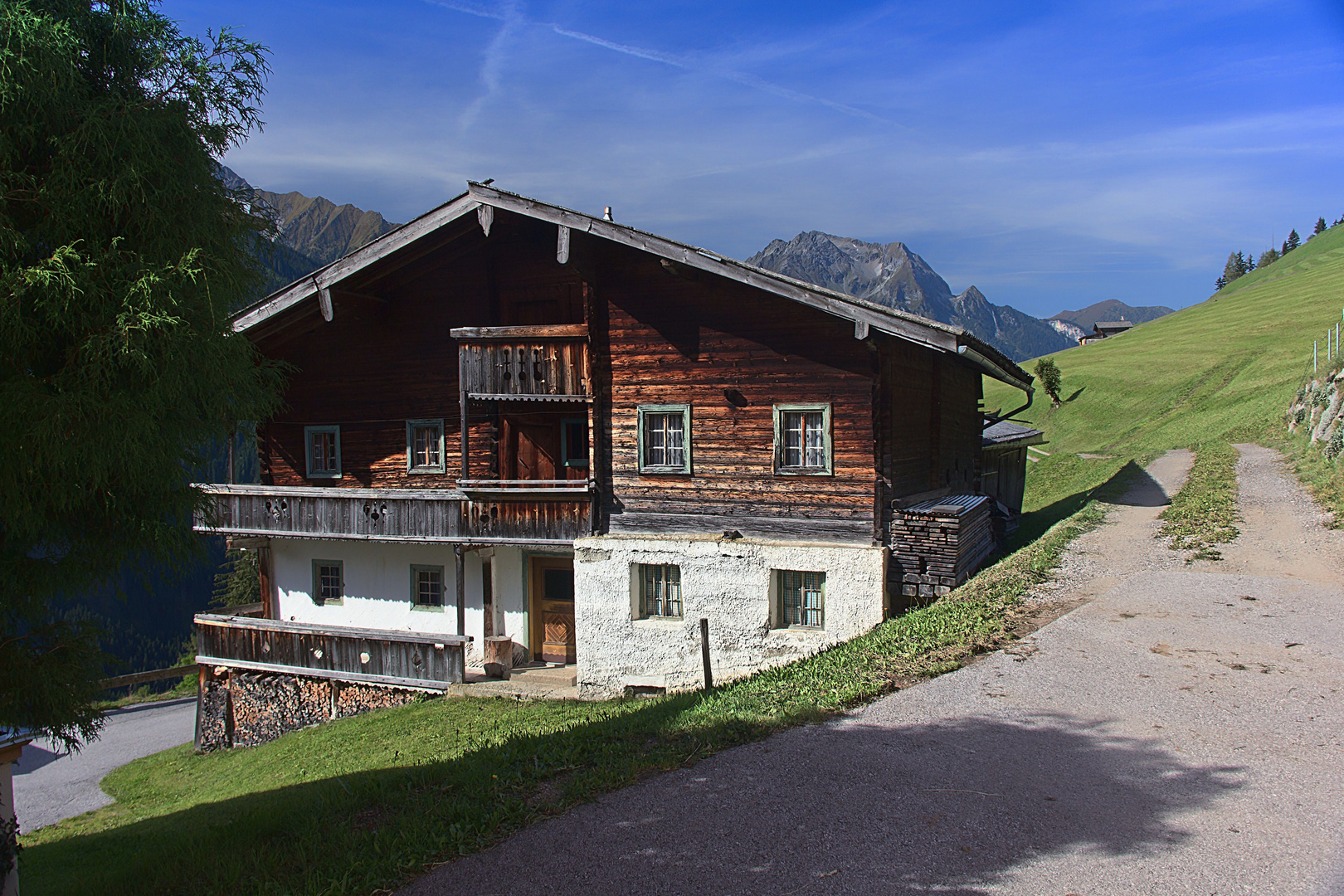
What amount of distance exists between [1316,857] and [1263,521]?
13608mm

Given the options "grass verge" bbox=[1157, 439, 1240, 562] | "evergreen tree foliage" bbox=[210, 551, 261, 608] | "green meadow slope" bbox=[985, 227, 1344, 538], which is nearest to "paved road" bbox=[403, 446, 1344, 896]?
"grass verge" bbox=[1157, 439, 1240, 562]

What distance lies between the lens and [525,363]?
53.2 feet

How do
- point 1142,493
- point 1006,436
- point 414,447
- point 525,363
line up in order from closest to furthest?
point 525,363 < point 414,447 < point 1142,493 < point 1006,436

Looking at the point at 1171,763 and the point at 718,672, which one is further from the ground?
the point at 1171,763

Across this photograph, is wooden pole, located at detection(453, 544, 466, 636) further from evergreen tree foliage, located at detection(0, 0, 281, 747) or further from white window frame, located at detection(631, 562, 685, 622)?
evergreen tree foliage, located at detection(0, 0, 281, 747)

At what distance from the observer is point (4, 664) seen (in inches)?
247

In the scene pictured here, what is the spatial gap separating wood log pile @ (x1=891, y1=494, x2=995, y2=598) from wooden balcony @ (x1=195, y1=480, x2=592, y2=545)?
235 inches

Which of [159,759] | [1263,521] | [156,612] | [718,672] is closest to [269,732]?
[159,759]

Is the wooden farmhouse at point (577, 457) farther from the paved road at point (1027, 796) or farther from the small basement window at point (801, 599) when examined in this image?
the paved road at point (1027, 796)

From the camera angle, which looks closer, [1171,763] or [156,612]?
[1171,763]

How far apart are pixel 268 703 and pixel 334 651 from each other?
2.82 m

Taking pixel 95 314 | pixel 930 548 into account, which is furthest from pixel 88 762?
pixel 930 548

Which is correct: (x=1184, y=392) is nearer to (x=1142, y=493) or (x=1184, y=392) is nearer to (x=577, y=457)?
(x=1142, y=493)

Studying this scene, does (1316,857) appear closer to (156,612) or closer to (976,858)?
(976,858)
